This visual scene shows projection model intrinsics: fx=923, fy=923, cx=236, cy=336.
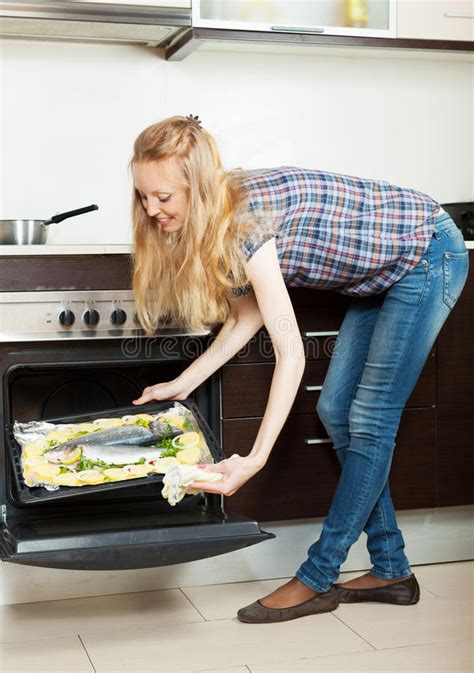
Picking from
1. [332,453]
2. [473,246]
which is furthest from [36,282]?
[473,246]

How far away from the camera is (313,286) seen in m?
2.10

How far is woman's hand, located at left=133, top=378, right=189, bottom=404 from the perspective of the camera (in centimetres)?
216

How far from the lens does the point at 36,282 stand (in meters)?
2.16

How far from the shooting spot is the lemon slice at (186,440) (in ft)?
6.58

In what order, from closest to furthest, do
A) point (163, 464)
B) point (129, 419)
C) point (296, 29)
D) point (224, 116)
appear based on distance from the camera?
point (163, 464)
point (129, 419)
point (296, 29)
point (224, 116)

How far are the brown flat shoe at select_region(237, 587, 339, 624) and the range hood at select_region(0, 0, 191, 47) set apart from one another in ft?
5.01

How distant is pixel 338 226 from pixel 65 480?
79 centimetres

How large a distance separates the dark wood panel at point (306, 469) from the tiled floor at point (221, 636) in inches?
8.9

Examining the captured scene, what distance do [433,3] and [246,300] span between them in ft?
3.93

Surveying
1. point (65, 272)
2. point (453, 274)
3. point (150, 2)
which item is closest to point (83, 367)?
point (65, 272)

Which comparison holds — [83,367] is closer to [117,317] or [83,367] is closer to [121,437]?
[117,317]

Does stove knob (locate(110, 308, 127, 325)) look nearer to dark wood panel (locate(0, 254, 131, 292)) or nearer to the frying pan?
dark wood panel (locate(0, 254, 131, 292))

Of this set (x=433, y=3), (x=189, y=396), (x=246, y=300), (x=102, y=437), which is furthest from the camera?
(x=433, y=3)

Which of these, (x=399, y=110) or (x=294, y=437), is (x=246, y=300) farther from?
(x=399, y=110)
